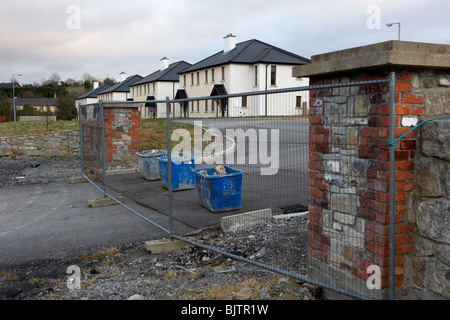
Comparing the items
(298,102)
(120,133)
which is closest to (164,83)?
(120,133)

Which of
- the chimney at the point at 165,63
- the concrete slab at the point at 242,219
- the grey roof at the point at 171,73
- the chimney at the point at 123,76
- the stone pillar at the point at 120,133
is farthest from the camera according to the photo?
the chimney at the point at 123,76

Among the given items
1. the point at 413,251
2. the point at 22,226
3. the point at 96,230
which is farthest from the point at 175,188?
the point at 413,251

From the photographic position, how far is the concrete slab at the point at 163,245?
19.1ft

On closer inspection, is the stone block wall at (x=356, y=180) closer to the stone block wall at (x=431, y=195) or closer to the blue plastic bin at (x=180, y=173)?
the stone block wall at (x=431, y=195)

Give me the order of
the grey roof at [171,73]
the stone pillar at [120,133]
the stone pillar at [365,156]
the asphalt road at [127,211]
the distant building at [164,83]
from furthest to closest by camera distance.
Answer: the grey roof at [171,73] → the distant building at [164,83] → the stone pillar at [120,133] → the asphalt road at [127,211] → the stone pillar at [365,156]

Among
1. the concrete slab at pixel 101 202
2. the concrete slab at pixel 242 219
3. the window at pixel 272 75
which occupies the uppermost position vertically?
the window at pixel 272 75

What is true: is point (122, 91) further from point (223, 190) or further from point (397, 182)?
point (397, 182)

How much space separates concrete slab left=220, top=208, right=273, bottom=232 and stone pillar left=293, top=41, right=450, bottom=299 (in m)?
2.46

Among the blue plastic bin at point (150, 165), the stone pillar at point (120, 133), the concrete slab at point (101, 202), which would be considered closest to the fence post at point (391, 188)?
the concrete slab at point (101, 202)

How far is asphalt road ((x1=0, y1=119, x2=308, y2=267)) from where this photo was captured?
544cm

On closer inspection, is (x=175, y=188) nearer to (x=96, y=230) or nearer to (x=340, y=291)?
(x=96, y=230)

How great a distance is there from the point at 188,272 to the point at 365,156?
2.74m

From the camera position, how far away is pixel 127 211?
834 cm

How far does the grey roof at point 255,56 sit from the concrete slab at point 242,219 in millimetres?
35458
